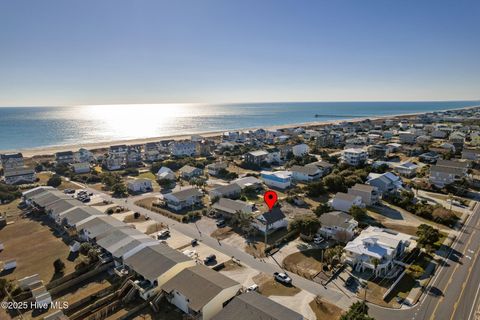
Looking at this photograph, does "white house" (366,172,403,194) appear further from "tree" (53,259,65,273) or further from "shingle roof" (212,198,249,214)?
"tree" (53,259,65,273)

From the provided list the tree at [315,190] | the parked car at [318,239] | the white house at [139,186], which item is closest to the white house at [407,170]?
the tree at [315,190]

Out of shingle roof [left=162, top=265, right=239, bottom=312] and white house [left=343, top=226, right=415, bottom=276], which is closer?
shingle roof [left=162, top=265, right=239, bottom=312]

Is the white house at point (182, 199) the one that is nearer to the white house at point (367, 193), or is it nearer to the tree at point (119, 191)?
the tree at point (119, 191)

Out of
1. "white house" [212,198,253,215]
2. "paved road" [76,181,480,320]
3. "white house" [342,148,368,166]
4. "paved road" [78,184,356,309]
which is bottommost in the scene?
"paved road" [78,184,356,309]

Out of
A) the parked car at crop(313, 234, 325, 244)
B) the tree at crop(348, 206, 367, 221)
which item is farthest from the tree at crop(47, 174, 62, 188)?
the tree at crop(348, 206, 367, 221)

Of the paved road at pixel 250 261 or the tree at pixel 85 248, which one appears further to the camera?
the tree at pixel 85 248

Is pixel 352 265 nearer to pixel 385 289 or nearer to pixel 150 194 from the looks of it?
pixel 385 289

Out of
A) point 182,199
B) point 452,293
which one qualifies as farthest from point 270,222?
point 452,293
